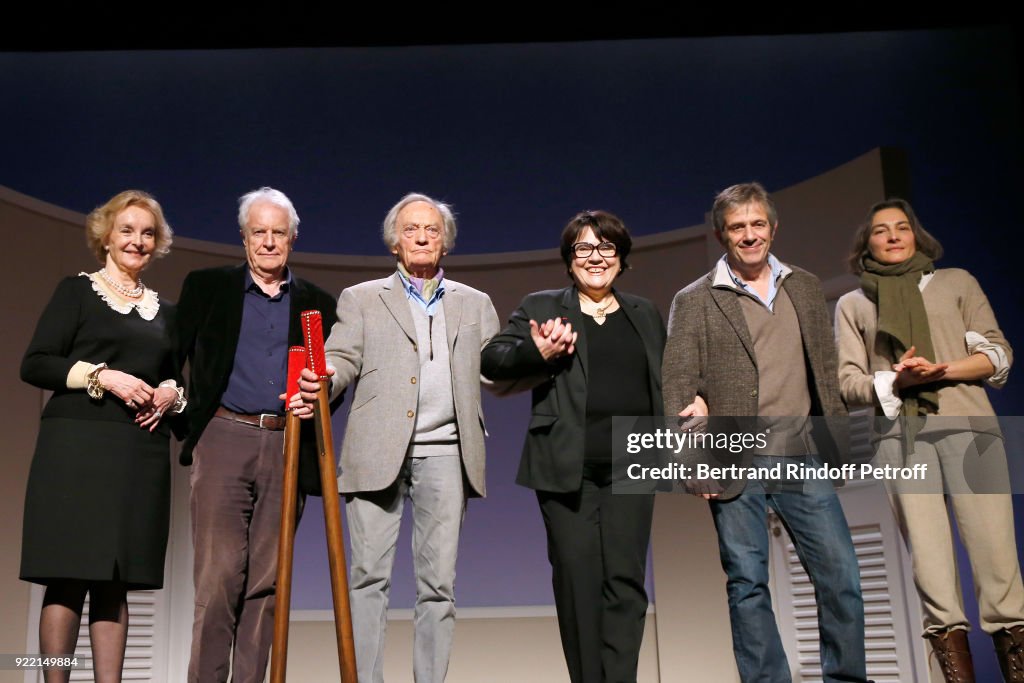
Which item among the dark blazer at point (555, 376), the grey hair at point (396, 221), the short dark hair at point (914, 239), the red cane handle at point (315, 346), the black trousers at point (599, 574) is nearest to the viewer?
the red cane handle at point (315, 346)

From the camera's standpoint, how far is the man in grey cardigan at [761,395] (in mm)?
2703

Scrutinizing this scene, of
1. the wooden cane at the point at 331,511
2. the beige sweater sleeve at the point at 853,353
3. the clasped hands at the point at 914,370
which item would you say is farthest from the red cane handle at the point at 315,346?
the clasped hands at the point at 914,370

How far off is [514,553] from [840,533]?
227cm

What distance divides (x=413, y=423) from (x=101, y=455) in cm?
85

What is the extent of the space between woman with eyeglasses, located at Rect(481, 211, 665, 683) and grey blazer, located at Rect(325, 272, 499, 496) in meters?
0.10

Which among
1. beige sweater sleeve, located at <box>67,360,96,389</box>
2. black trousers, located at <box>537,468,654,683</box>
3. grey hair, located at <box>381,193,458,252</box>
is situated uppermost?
grey hair, located at <box>381,193,458,252</box>

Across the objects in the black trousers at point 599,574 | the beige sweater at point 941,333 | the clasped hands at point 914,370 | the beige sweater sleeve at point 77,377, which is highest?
the beige sweater at point 941,333

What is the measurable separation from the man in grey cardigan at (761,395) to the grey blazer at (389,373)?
555 millimetres

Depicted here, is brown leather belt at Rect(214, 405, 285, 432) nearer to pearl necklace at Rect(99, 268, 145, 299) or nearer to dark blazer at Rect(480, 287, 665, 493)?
pearl necklace at Rect(99, 268, 145, 299)

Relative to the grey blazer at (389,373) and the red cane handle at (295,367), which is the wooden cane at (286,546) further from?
the grey blazer at (389,373)

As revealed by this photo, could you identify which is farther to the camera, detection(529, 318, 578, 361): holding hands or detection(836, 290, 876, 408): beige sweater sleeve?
detection(836, 290, 876, 408): beige sweater sleeve

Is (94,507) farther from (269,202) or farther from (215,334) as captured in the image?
(269,202)

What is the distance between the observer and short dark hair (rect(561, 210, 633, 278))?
301 centimetres

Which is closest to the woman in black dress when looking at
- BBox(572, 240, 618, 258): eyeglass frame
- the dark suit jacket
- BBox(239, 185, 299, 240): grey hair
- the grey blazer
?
BBox(239, 185, 299, 240): grey hair
